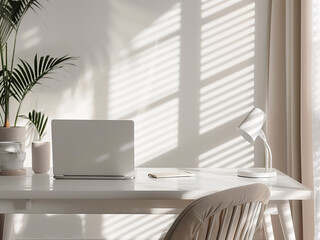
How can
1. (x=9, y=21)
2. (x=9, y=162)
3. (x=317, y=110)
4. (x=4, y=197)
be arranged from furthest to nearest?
1. (x=9, y=21)
2. (x=317, y=110)
3. (x=9, y=162)
4. (x=4, y=197)

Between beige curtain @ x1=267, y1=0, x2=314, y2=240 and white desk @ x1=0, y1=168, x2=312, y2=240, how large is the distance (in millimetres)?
950

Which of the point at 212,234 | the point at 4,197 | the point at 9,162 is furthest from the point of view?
the point at 9,162

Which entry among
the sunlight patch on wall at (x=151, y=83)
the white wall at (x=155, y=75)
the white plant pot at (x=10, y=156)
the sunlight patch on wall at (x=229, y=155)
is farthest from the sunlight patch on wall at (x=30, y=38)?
the sunlight patch on wall at (x=229, y=155)

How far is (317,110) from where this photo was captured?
3305mm

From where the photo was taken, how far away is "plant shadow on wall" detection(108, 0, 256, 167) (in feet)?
13.1

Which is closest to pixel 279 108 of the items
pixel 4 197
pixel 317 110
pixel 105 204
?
pixel 317 110

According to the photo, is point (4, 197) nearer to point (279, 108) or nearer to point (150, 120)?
point (150, 120)

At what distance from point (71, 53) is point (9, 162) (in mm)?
1380

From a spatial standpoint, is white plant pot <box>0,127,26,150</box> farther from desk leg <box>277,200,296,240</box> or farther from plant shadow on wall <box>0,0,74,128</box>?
desk leg <box>277,200,296,240</box>

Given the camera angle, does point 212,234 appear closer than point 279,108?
Yes

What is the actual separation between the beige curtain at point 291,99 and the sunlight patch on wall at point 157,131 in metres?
0.70

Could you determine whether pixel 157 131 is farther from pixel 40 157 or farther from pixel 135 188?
pixel 135 188

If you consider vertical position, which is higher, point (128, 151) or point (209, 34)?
point (209, 34)

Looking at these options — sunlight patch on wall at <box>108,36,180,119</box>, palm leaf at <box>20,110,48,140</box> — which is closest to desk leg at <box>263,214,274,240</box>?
sunlight patch on wall at <box>108,36,180,119</box>
